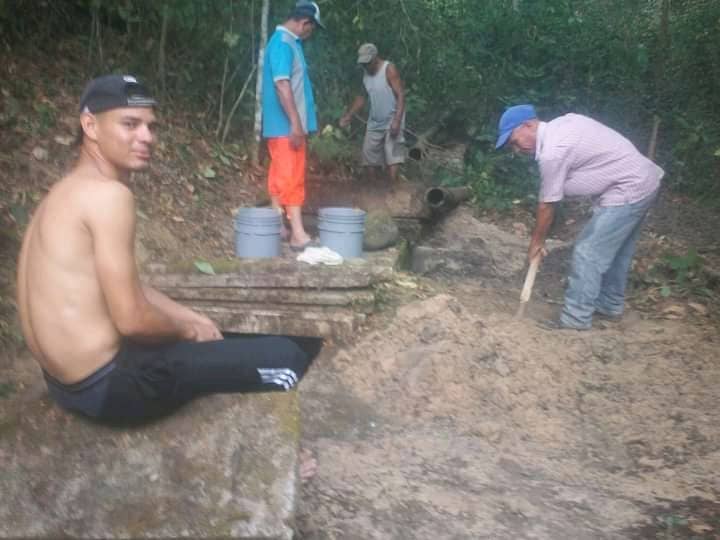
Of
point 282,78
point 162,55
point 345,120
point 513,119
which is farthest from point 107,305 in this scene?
point 345,120

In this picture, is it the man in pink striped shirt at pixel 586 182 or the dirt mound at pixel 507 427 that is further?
the man in pink striped shirt at pixel 586 182

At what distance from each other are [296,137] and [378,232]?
1.08m

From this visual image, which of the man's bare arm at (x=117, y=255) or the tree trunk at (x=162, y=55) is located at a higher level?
the tree trunk at (x=162, y=55)

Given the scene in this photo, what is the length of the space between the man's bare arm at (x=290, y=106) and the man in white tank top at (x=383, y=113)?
3.04 m

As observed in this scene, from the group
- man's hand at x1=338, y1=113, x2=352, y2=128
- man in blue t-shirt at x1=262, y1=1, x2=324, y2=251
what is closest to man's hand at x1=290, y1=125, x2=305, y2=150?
man in blue t-shirt at x1=262, y1=1, x2=324, y2=251

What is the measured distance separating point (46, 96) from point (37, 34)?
82 centimetres

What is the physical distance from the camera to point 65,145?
6367 millimetres

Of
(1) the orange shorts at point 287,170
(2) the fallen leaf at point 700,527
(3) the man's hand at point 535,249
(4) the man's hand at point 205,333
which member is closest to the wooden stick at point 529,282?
(3) the man's hand at point 535,249

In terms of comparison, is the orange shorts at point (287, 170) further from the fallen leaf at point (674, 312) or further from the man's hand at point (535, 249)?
the fallen leaf at point (674, 312)

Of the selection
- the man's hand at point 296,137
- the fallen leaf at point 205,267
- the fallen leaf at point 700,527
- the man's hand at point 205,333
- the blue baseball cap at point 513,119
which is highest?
the blue baseball cap at point 513,119

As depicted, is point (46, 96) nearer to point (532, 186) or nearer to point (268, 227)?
point (268, 227)

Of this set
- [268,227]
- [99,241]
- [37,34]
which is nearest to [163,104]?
[37,34]

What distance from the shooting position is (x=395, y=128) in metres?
8.84

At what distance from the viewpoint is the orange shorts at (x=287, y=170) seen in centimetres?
608
